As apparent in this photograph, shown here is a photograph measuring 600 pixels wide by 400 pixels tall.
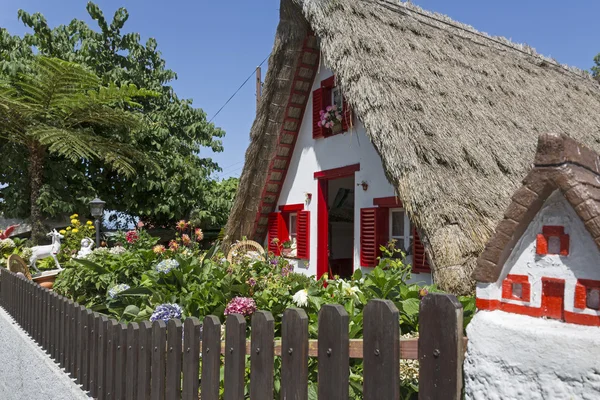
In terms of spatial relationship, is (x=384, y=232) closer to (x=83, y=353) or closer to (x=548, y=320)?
(x=83, y=353)

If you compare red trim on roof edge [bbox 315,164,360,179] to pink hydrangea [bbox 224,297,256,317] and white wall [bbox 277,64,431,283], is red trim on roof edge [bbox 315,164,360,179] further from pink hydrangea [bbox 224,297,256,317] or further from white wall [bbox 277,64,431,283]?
pink hydrangea [bbox 224,297,256,317]

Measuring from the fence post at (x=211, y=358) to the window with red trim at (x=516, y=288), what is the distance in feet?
4.50

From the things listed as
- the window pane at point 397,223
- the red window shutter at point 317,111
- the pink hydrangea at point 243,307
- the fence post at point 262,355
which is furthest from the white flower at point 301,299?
the red window shutter at point 317,111

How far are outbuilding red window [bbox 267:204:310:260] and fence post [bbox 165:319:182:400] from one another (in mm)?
5489

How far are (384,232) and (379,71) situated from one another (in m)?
2.29

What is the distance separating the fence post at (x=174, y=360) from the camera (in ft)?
8.61

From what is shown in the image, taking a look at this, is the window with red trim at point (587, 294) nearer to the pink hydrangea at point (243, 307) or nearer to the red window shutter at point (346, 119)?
the pink hydrangea at point (243, 307)

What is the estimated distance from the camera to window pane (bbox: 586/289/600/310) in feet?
4.19

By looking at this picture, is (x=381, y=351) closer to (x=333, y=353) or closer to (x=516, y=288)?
(x=333, y=353)

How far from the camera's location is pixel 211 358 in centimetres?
238

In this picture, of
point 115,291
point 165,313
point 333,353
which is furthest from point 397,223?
point 333,353

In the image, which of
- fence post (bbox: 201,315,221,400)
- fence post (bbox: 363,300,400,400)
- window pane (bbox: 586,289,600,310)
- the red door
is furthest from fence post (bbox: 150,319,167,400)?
window pane (bbox: 586,289,600,310)

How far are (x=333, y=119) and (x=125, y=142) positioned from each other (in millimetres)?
8141

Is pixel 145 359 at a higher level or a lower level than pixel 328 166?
lower
